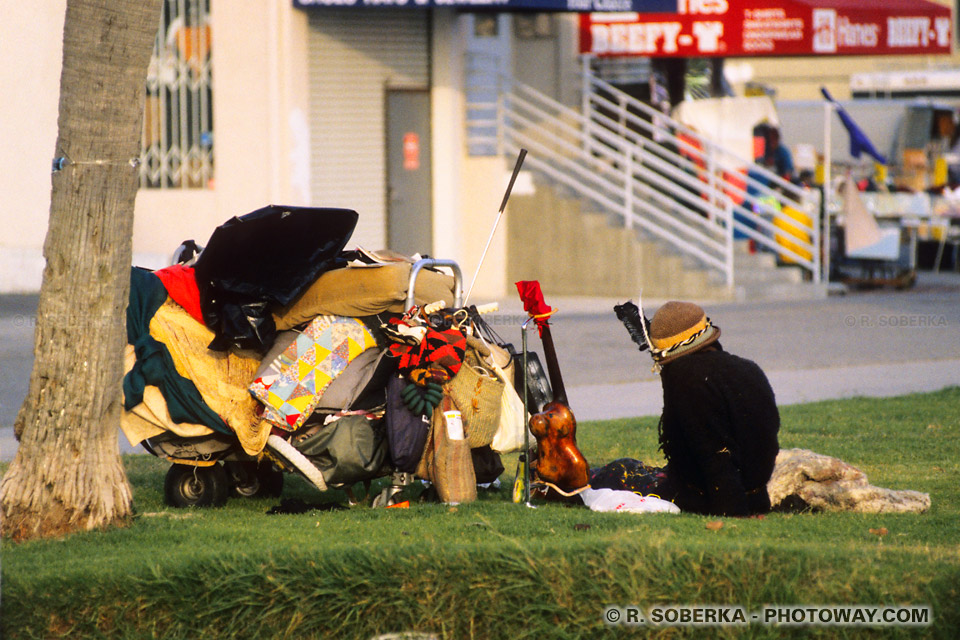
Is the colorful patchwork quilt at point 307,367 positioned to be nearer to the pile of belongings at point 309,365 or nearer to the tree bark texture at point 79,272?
the pile of belongings at point 309,365

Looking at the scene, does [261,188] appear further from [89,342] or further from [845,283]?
[89,342]

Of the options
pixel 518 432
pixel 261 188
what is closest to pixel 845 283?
pixel 261 188

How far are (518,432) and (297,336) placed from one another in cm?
116

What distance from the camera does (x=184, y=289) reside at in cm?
593

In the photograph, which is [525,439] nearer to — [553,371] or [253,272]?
[553,371]

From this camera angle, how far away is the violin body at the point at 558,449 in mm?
5723

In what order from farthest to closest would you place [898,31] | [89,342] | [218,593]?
[898,31] < [89,342] < [218,593]

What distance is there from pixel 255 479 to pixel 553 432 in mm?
1664

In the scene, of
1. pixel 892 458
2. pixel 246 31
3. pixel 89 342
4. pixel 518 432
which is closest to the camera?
pixel 89 342

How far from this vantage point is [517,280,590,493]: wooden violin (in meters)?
5.71

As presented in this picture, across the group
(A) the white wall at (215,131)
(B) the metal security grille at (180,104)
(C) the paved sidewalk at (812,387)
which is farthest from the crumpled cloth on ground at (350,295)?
(B) the metal security grille at (180,104)

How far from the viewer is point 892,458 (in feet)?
23.8

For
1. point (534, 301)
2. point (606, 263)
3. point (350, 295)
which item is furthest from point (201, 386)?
point (606, 263)

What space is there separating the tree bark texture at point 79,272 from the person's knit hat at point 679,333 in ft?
7.73
